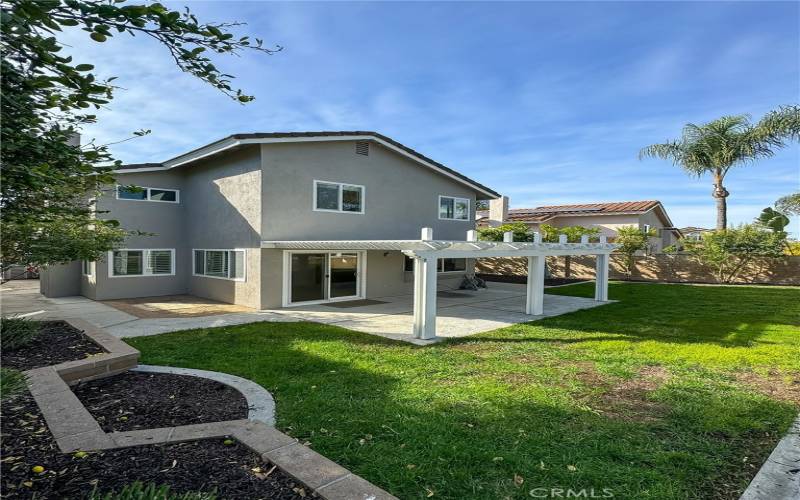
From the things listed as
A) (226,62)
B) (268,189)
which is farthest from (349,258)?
(226,62)

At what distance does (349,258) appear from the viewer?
1553 cm

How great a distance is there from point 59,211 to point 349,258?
11.1 meters

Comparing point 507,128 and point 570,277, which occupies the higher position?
point 507,128

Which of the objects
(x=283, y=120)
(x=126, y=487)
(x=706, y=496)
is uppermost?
(x=283, y=120)

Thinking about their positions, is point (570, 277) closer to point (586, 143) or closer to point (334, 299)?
point (586, 143)

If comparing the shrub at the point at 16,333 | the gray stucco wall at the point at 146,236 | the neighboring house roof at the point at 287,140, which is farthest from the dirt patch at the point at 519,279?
the shrub at the point at 16,333

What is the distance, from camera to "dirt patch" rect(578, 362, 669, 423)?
16.8 feet

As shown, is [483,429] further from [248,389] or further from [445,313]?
[445,313]

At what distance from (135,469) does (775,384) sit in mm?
8230

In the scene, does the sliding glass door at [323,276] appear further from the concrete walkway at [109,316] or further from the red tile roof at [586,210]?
the red tile roof at [586,210]

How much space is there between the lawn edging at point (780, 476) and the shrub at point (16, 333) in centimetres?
903

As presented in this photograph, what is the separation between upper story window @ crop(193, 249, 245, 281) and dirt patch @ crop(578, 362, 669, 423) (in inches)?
437

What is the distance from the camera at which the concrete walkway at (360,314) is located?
1023 centimetres

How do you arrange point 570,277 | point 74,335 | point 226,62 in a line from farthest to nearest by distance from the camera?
point 570,277
point 74,335
point 226,62
